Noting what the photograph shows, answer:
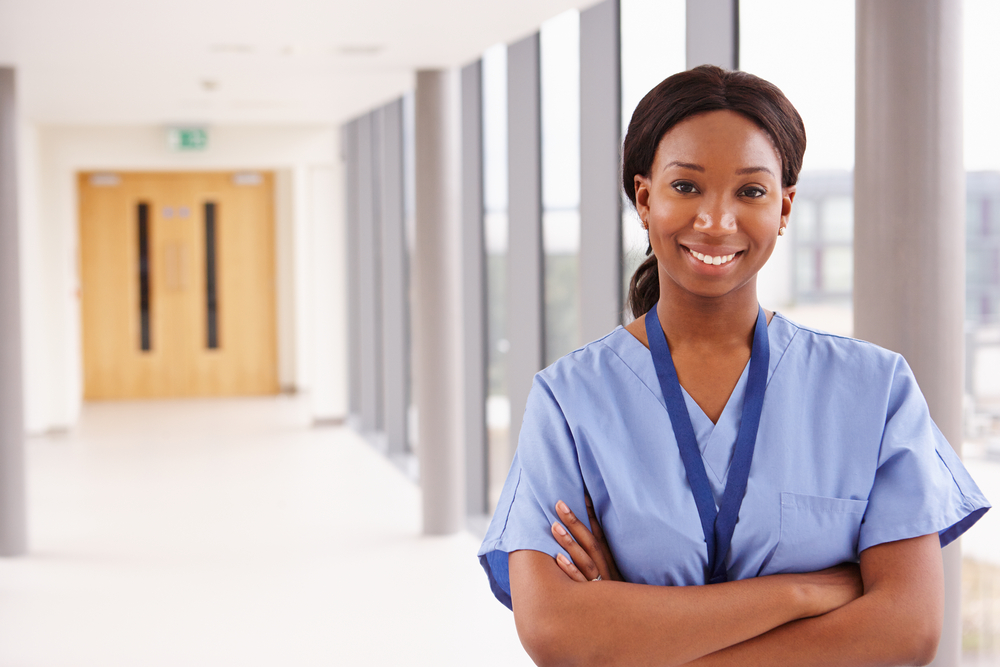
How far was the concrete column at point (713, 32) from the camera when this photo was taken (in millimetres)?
3670

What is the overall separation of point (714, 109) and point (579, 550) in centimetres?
68

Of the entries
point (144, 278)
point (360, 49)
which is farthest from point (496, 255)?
point (144, 278)

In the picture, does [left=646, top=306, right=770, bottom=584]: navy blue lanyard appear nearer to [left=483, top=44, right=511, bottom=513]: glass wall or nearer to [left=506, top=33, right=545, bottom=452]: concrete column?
[left=506, top=33, right=545, bottom=452]: concrete column

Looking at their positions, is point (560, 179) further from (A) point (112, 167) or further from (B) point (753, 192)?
(A) point (112, 167)

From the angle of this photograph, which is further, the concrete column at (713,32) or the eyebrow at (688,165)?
the concrete column at (713,32)

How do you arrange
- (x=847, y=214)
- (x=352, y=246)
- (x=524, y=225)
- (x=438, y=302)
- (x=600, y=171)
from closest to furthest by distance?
(x=847, y=214) → (x=600, y=171) → (x=524, y=225) → (x=438, y=302) → (x=352, y=246)

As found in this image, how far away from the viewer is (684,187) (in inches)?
53.6

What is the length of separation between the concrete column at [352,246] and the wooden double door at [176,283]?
259 centimetres

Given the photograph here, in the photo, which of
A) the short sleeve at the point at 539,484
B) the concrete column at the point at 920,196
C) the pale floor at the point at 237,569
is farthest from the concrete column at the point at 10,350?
the short sleeve at the point at 539,484

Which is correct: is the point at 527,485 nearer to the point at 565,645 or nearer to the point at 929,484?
the point at 565,645

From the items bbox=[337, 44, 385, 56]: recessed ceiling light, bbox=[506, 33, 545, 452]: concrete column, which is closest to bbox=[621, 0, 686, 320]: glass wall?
bbox=[506, 33, 545, 452]: concrete column

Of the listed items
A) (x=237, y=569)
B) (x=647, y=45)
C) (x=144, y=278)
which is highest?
(x=647, y=45)

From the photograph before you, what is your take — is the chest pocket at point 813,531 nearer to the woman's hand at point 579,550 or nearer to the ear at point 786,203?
the woman's hand at point 579,550

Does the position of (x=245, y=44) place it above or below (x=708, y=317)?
above
